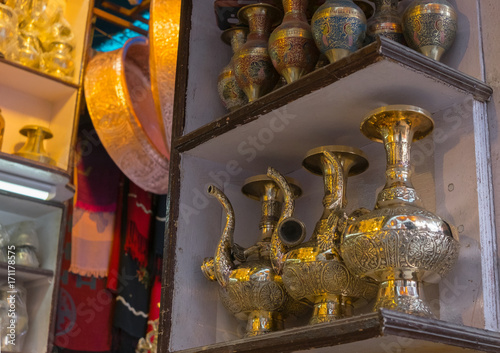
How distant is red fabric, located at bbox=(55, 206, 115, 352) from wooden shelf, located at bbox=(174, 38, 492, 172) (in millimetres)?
1824

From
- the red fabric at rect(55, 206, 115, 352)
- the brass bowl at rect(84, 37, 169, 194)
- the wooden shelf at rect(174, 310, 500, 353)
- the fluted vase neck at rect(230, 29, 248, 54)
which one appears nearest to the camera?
the wooden shelf at rect(174, 310, 500, 353)

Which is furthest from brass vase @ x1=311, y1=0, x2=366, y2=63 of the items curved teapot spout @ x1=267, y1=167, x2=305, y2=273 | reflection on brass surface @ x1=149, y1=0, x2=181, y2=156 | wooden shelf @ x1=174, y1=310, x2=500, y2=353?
reflection on brass surface @ x1=149, y1=0, x2=181, y2=156

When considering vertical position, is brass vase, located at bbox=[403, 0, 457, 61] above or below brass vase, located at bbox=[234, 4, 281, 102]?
below

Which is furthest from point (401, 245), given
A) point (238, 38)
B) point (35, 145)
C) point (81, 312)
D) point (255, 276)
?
point (81, 312)

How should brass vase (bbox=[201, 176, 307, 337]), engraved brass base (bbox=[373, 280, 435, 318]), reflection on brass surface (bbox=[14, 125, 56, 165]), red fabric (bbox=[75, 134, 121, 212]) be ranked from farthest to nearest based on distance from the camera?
1. red fabric (bbox=[75, 134, 121, 212])
2. reflection on brass surface (bbox=[14, 125, 56, 165])
3. brass vase (bbox=[201, 176, 307, 337])
4. engraved brass base (bbox=[373, 280, 435, 318])

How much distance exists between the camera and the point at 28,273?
90.4 inches

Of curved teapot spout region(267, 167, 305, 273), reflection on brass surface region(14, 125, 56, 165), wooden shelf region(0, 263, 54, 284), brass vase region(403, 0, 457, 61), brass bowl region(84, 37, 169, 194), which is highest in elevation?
brass bowl region(84, 37, 169, 194)

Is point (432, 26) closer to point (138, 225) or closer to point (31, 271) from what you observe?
point (31, 271)

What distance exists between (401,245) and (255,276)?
36 cm

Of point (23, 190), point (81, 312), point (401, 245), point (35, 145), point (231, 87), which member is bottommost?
point (401, 245)

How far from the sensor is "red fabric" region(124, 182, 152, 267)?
3.20 m

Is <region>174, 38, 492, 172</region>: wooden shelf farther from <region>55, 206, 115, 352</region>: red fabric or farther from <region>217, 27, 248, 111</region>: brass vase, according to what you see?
<region>55, 206, 115, 352</region>: red fabric

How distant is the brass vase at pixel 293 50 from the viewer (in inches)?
48.8

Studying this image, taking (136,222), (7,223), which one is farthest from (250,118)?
(136,222)
